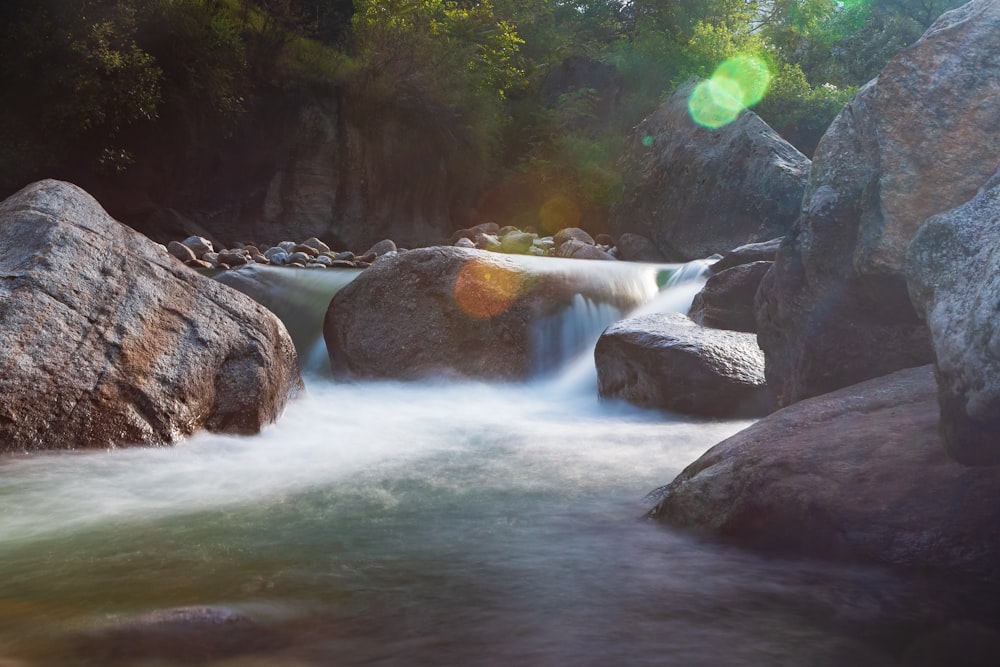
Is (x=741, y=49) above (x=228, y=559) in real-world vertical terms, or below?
above

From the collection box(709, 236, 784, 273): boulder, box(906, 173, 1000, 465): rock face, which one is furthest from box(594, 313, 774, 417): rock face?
box(906, 173, 1000, 465): rock face

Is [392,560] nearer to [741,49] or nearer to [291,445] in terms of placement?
[291,445]

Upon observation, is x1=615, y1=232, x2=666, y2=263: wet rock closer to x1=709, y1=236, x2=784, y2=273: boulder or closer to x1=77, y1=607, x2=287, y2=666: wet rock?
x1=709, y1=236, x2=784, y2=273: boulder

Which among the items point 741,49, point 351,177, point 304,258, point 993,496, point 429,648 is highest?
point 741,49

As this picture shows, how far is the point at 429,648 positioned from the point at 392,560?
875mm

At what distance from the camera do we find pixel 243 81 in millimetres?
20453

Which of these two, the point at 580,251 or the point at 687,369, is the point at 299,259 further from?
the point at 687,369

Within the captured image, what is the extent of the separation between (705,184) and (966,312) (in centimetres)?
1320

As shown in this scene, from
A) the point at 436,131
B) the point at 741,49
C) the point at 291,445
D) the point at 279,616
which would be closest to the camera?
the point at 279,616

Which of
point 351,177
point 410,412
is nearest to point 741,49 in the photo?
point 351,177

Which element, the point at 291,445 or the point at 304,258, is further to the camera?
the point at 304,258

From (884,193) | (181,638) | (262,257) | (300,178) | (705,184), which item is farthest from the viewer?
(300,178)

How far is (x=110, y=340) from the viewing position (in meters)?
5.59

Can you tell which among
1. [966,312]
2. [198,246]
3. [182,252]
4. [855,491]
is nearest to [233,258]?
[182,252]
